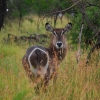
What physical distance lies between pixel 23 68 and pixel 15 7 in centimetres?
A: 1669

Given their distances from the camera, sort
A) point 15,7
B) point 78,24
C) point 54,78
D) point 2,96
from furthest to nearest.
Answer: point 15,7 → point 78,24 → point 54,78 → point 2,96

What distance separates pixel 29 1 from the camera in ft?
71.8

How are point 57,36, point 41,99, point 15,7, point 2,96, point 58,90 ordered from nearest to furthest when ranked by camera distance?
point 2,96
point 41,99
point 58,90
point 57,36
point 15,7

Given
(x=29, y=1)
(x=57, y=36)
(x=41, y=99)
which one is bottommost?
(x=41, y=99)

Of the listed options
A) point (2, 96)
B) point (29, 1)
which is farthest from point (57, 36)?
point (29, 1)

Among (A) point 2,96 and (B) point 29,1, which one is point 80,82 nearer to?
(A) point 2,96

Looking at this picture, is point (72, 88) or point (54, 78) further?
point (54, 78)

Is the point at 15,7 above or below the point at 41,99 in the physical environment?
above

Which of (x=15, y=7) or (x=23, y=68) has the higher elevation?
(x=15, y=7)

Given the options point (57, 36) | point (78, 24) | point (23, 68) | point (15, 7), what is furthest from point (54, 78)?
point (15, 7)

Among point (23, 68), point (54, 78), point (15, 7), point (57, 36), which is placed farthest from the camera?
point (15, 7)

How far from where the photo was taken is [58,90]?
20.7ft

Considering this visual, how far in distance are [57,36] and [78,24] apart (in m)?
3.34

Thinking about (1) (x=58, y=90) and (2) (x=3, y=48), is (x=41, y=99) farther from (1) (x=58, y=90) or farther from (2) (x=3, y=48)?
(2) (x=3, y=48)
